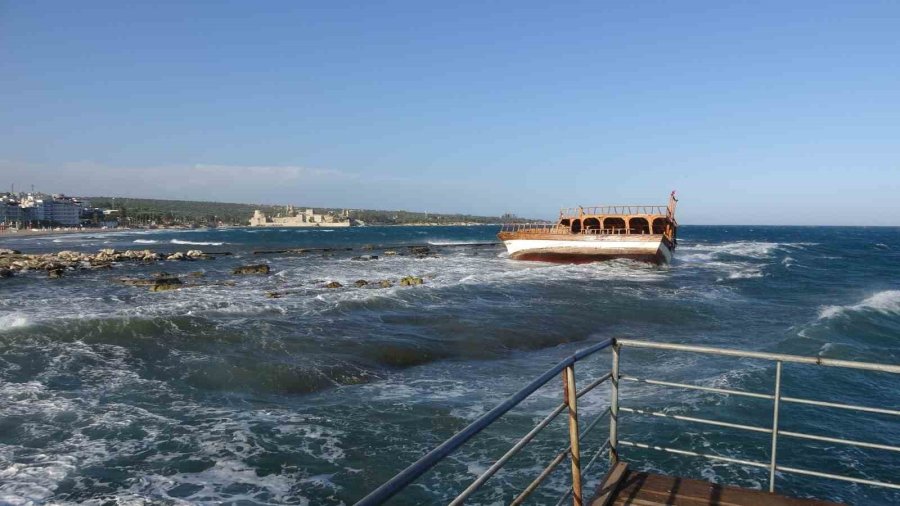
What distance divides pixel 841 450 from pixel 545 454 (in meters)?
4.06

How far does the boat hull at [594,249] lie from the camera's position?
3391cm

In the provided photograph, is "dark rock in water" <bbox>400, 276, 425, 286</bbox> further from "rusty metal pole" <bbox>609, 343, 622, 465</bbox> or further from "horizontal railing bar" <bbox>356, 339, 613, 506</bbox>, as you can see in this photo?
"horizontal railing bar" <bbox>356, 339, 613, 506</bbox>

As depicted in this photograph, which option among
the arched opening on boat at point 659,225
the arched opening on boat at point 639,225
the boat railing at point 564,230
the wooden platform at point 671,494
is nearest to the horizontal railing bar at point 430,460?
the wooden platform at point 671,494

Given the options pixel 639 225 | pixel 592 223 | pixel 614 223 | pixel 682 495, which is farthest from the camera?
pixel 614 223

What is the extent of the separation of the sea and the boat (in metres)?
13.4

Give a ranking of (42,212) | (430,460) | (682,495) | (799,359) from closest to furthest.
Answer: (430,460), (799,359), (682,495), (42,212)

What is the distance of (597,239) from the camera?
3531 centimetres

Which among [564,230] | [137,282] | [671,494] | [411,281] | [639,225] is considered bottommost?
[137,282]

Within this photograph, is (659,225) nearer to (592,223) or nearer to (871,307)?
(592,223)

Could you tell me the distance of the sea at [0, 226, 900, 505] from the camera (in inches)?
260

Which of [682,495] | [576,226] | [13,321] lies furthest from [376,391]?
[576,226]

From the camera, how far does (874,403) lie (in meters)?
9.41

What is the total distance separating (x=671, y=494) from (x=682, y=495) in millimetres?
73

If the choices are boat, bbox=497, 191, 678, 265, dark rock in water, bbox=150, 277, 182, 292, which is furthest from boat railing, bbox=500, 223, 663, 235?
dark rock in water, bbox=150, 277, 182, 292
